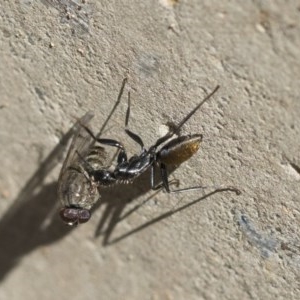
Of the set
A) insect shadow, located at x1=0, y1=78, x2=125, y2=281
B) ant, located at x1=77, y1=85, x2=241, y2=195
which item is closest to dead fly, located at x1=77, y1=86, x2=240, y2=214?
ant, located at x1=77, y1=85, x2=241, y2=195

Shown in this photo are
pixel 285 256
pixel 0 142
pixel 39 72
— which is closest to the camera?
pixel 285 256

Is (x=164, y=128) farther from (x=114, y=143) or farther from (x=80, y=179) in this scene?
(x=80, y=179)

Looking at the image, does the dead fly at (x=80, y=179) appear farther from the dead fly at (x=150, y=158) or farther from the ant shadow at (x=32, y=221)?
the ant shadow at (x=32, y=221)

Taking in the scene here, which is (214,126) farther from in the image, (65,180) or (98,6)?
(65,180)

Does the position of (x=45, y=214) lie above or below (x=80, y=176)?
below

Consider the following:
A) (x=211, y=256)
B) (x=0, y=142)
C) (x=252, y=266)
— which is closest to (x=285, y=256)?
(x=252, y=266)

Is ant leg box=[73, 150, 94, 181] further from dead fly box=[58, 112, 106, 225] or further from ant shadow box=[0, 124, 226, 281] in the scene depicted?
ant shadow box=[0, 124, 226, 281]

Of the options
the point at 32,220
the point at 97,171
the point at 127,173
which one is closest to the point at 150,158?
the point at 127,173
